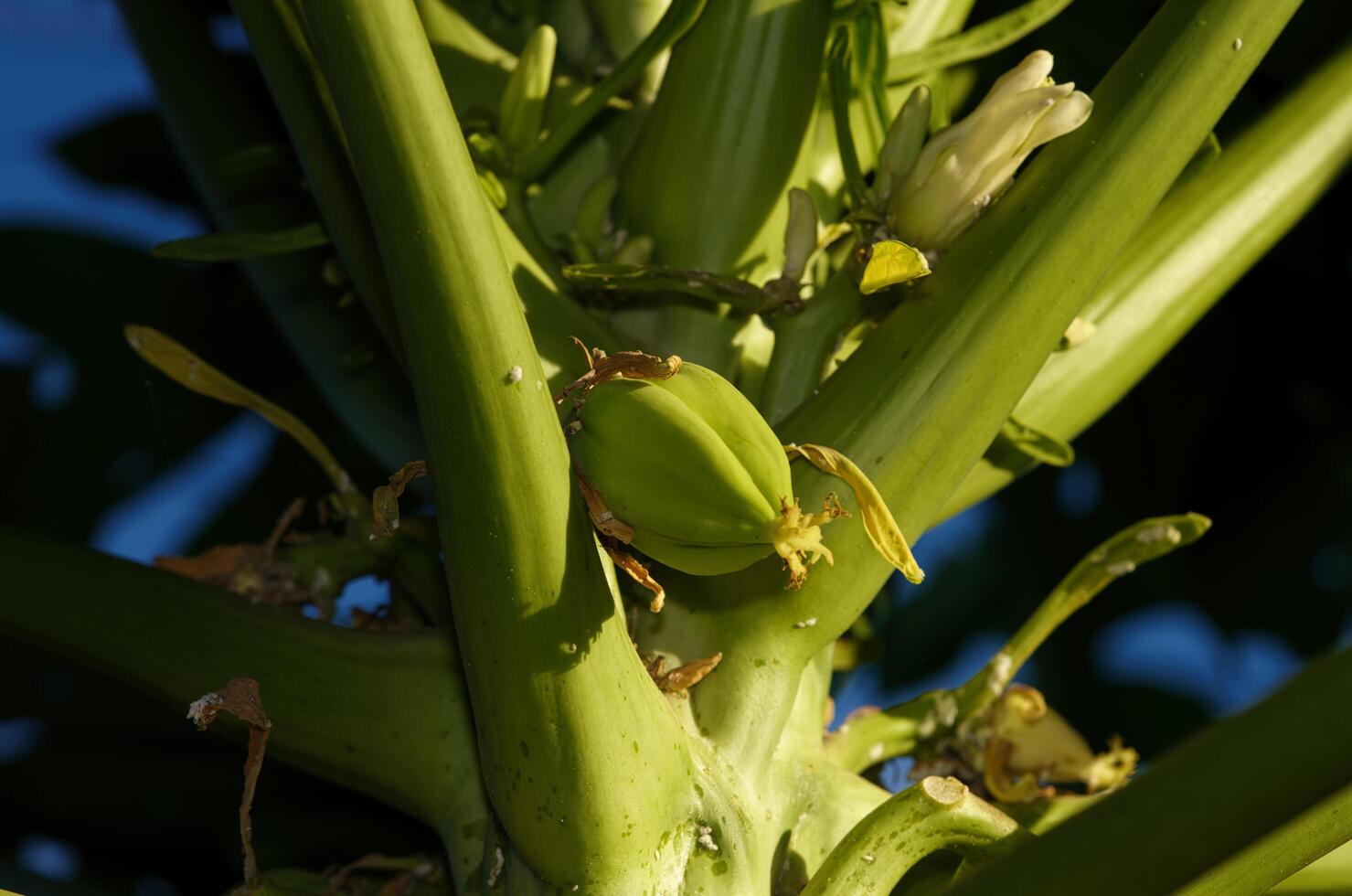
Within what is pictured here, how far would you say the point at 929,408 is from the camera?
0.91 m

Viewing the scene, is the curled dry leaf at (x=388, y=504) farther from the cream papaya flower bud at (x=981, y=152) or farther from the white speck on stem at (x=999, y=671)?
the white speck on stem at (x=999, y=671)

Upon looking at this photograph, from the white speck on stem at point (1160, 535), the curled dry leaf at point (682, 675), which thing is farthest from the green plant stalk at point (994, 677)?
the curled dry leaf at point (682, 675)

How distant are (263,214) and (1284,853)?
1.15 metres

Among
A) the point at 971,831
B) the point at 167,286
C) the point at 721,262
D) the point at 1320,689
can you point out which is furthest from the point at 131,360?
the point at 1320,689

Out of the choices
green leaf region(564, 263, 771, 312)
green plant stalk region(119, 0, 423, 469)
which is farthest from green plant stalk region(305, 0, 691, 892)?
green plant stalk region(119, 0, 423, 469)

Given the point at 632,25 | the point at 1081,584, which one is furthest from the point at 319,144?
the point at 1081,584

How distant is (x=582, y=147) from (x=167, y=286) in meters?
0.79

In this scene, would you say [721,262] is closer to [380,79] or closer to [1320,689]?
[380,79]

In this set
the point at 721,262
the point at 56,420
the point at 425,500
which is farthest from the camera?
the point at 425,500

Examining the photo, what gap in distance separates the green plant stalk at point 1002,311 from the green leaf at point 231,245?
1.40 feet

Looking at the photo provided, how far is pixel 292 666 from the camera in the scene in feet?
3.14

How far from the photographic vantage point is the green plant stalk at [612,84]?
1012mm

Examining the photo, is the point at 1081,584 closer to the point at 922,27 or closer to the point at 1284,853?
the point at 1284,853

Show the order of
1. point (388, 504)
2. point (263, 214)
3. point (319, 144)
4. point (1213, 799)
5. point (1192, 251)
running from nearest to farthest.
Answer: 1. point (1213, 799)
2. point (388, 504)
3. point (319, 144)
4. point (1192, 251)
5. point (263, 214)
